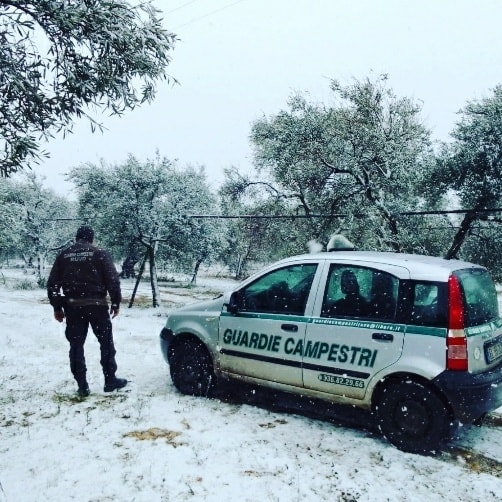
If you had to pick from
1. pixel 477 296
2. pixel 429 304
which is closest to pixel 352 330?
pixel 429 304

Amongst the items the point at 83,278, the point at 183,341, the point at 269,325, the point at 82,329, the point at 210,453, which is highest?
the point at 83,278

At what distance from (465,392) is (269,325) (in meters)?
1.97

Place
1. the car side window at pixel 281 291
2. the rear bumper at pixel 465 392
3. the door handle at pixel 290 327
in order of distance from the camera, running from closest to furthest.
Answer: the rear bumper at pixel 465 392, the door handle at pixel 290 327, the car side window at pixel 281 291

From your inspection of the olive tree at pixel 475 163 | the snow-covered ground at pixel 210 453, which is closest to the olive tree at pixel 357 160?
the olive tree at pixel 475 163

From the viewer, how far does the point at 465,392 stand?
3422 mm

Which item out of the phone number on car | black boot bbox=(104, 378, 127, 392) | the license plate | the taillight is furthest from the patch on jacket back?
the license plate

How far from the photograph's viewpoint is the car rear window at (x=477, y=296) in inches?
144

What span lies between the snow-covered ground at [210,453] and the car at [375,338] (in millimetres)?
323

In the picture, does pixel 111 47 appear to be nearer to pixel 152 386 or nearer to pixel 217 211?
pixel 152 386

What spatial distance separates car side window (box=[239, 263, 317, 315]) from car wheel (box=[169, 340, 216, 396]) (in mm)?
835

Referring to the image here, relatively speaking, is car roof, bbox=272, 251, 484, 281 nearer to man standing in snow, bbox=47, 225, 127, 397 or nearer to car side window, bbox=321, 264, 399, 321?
car side window, bbox=321, 264, 399, 321

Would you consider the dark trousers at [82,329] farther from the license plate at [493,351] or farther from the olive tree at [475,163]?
the olive tree at [475,163]

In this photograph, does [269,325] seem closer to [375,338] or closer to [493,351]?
[375,338]

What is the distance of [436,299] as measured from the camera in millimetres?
3646
